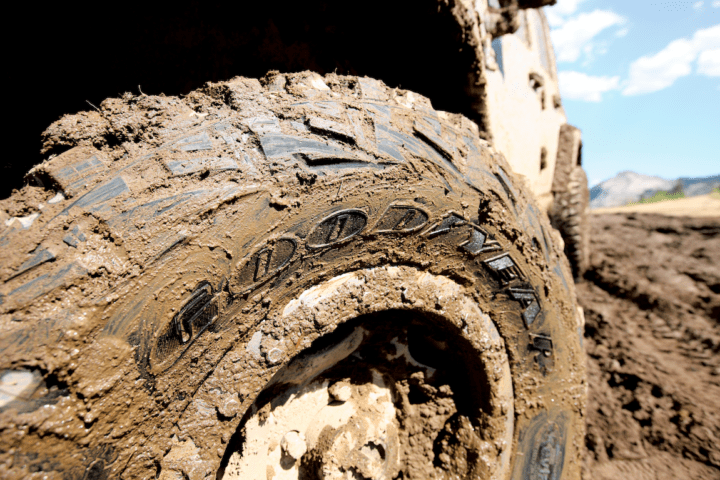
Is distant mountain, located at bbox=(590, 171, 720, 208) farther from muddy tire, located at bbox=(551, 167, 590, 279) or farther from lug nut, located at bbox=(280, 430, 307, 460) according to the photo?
lug nut, located at bbox=(280, 430, 307, 460)

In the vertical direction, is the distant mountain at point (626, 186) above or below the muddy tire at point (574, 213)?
below

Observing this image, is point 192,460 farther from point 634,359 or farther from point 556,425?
point 634,359

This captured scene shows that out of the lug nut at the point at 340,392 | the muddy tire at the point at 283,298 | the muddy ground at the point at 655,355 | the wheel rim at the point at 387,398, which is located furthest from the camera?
the muddy ground at the point at 655,355

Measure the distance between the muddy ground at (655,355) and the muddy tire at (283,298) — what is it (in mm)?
638

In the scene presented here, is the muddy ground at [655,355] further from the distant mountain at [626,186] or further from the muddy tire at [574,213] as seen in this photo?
the distant mountain at [626,186]

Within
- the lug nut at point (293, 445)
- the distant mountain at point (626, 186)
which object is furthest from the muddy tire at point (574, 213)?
the distant mountain at point (626, 186)

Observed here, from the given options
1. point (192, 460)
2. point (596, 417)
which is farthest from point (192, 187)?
point (596, 417)

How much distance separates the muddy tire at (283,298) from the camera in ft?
2.20

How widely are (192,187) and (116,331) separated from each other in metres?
0.29

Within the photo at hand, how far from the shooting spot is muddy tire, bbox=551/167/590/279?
96.1 inches

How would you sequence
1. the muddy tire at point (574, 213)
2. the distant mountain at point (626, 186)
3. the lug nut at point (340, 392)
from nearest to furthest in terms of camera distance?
the lug nut at point (340, 392), the muddy tire at point (574, 213), the distant mountain at point (626, 186)

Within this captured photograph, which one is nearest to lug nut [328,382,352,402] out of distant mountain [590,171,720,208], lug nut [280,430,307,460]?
lug nut [280,430,307,460]

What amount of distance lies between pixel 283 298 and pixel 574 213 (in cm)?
217

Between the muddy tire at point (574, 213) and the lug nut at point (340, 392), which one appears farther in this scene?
the muddy tire at point (574, 213)
